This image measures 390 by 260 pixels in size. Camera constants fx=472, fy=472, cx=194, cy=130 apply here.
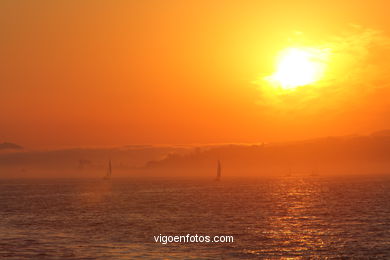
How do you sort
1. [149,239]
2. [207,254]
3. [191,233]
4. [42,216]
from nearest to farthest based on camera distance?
[207,254] < [149,239] < [191,233] < [42,216]

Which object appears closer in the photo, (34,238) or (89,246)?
(89,246)

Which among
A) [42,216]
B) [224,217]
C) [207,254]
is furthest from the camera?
[42,216]

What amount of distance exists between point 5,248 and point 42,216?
46695 millimetres

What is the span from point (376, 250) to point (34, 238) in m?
49.1

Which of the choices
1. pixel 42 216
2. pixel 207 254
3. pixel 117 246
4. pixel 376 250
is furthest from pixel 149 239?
pixel 42 216

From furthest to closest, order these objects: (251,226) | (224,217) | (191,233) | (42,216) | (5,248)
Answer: (42,216) < (224,217) < (251,226) < (191,233) < (5,248)

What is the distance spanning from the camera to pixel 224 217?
101 meters

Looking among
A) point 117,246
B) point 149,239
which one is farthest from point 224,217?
point 117,246

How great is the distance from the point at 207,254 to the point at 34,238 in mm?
30047

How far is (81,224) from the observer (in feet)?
298

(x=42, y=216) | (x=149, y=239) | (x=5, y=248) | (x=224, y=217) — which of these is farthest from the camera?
(x=42, y=216)

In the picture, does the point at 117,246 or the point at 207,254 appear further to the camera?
the point at 117,246

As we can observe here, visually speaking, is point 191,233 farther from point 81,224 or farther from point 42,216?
point 42,216

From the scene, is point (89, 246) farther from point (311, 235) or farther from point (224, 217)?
point (224, 217)
